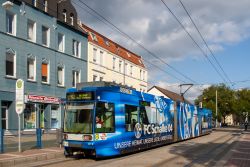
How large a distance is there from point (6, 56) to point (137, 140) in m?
13.8

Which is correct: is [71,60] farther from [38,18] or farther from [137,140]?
[137,140]

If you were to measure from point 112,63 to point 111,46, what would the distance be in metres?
2.55

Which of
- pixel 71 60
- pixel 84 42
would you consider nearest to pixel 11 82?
pixel 71 60

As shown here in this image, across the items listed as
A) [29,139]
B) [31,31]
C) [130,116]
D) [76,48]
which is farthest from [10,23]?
[130,116]

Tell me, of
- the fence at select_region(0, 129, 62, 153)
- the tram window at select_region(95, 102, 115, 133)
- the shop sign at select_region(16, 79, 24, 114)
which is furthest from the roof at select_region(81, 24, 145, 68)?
the tram window at select_region(95, 102, 115, 133)

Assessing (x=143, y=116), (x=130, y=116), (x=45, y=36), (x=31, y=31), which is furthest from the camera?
(x=45, y=36)

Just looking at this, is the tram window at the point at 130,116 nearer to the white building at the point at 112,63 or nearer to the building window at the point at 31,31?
the building window at the point at 31,31

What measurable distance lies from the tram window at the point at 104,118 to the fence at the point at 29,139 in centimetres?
418

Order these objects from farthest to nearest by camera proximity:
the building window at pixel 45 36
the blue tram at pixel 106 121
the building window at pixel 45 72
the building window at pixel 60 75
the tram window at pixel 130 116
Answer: the building window at pixel 60 75 < the building window at pixel 45 36 < the building window at pixel 45 72 < the tram window at pixel 130 116 < the blue tram at pixel 106 121

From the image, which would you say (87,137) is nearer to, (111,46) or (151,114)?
(151,114)

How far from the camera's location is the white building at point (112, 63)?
42188 millimetres

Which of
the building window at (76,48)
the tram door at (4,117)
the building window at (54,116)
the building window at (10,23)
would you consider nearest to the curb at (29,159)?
the tram door at (4,117)

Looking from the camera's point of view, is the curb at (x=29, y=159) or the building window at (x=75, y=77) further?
the building window at (x=75, y=77)

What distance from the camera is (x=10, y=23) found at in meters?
28.9
